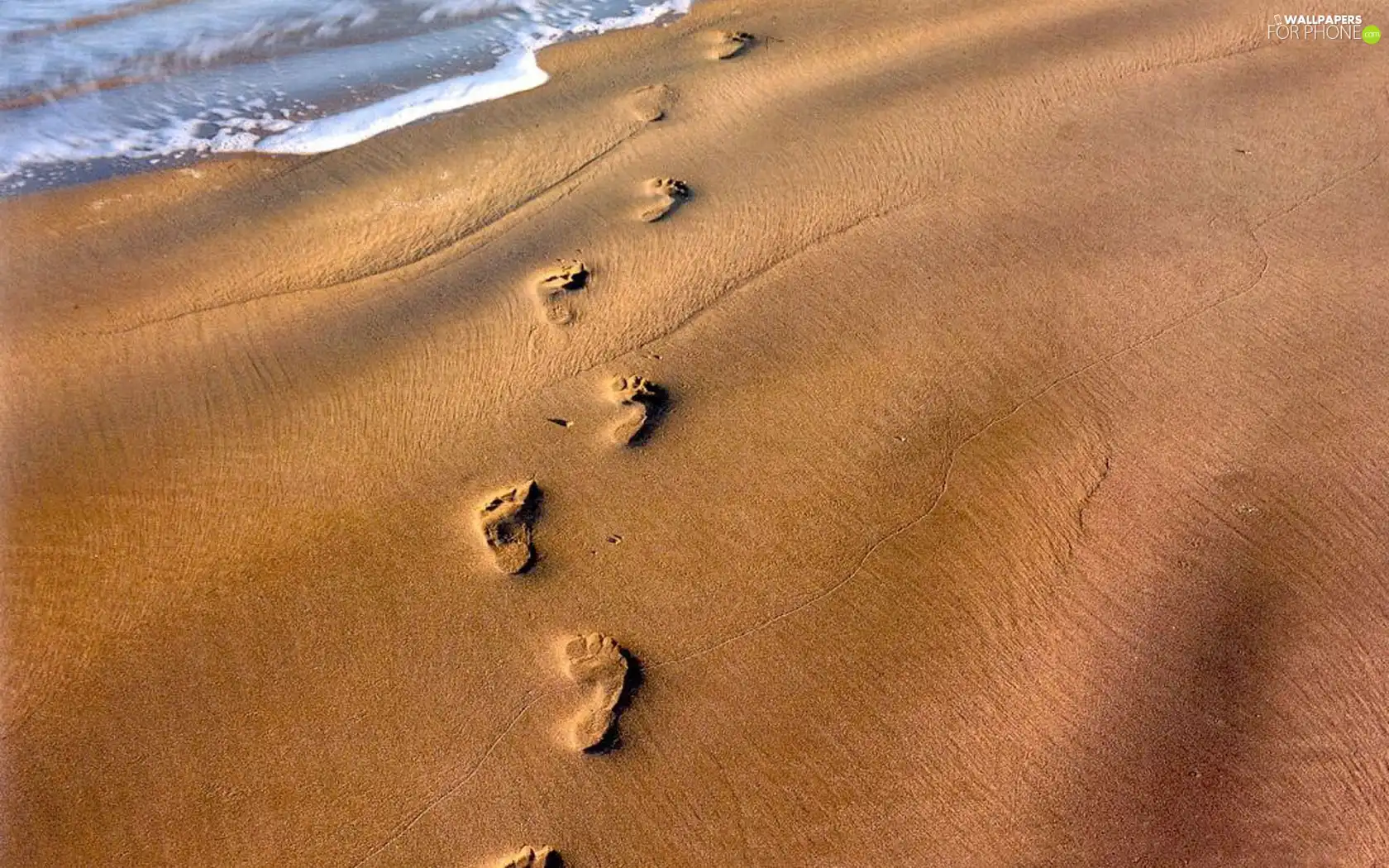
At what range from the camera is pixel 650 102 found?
8.13m

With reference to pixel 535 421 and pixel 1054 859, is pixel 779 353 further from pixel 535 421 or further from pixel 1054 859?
pixel 1054 859

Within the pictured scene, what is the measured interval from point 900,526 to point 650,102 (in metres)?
4.40

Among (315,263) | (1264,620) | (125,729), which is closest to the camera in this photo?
(125,729)

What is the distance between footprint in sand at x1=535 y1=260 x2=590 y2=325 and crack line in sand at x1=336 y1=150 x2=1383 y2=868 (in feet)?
1.89

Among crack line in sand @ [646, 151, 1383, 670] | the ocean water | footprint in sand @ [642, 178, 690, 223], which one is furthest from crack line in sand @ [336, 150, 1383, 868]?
the ocean water

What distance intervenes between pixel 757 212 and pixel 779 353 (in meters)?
1.38

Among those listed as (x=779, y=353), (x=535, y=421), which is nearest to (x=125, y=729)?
(x=535, y=421)

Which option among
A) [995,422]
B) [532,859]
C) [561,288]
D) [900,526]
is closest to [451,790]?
[532,859]

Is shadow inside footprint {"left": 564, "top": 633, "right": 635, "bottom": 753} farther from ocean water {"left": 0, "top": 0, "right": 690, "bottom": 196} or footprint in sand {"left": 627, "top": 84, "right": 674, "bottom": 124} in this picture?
ocean water {"left": 0, "top": 0, "right": 690, "bottom": 196}

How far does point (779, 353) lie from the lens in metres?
6.12

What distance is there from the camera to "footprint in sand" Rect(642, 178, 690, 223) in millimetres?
7023

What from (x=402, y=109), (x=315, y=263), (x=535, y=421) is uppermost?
(x=402, y=109)

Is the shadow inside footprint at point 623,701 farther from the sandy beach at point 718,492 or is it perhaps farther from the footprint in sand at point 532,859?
the footprint in sand at point 532,859

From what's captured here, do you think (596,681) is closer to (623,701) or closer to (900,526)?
(623,701)
